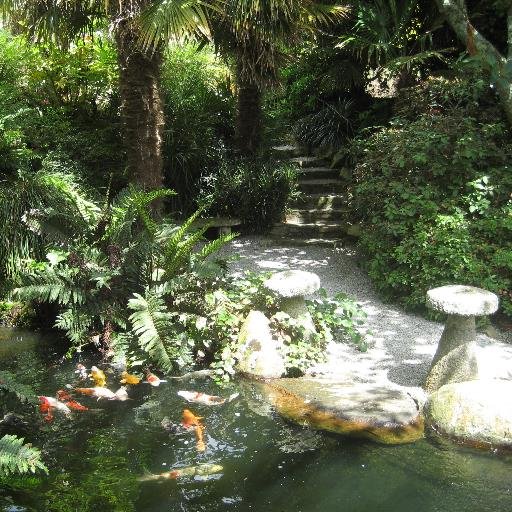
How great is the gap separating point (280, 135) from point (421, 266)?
19.4 ft

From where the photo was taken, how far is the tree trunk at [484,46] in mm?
7352

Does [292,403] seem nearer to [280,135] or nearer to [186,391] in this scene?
[186,391]

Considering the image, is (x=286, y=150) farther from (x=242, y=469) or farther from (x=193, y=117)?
(x=242, y=469)

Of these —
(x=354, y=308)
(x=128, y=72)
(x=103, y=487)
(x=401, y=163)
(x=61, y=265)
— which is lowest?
(x=103, y=487)

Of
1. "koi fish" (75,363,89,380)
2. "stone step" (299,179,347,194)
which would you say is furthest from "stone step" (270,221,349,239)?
"koi fish" (75,363,89,380)

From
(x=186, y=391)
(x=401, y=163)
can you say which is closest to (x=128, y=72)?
(x=401, y=163)

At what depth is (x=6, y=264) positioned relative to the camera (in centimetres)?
661

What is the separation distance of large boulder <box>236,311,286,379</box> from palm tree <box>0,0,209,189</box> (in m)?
2.50

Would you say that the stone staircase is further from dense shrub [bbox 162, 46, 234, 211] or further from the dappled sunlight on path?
dense shrub [bbox 162, 46, 234, 211]

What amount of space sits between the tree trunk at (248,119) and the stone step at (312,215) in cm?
138

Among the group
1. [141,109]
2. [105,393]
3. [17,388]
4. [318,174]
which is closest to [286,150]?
[318,174]

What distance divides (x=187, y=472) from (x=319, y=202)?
6.63 m

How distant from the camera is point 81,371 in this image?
18.7 ft

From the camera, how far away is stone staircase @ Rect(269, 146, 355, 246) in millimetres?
9523
